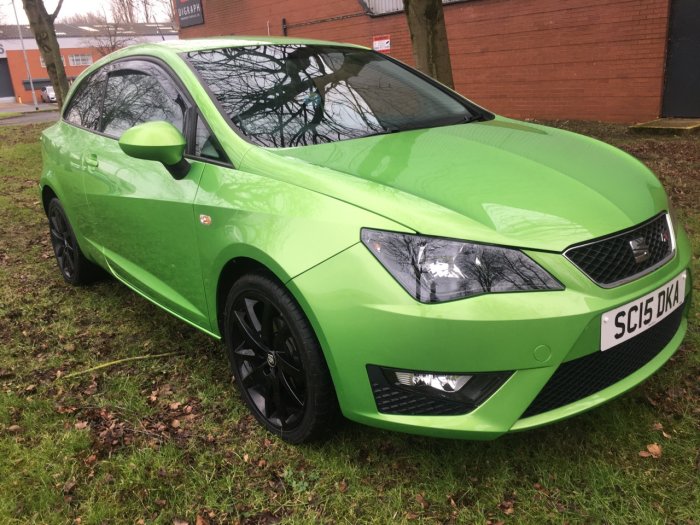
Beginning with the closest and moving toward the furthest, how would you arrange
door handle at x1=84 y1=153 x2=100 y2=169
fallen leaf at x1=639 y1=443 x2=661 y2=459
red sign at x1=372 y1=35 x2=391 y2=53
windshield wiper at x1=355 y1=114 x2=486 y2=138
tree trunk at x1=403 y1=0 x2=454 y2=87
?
fallen leaf at x1=639 y1=443 x2=661 y2=459, windshield wiper at x1=355 y1=114 x2=486 y2=138, door handle at x1=84 y1=153 x2=100 y2=169, tree trunk at x1=403 y1=0 x2=454 y2=87, red sign at x1=372 y1=35 x2=391 y2=53

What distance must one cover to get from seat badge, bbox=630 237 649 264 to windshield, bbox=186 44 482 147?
1176mm

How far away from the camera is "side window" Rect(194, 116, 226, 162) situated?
2457 mm

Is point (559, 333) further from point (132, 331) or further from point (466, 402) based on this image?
point (132, 331)

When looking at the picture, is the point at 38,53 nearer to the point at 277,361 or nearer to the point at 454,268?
the point at 277,361

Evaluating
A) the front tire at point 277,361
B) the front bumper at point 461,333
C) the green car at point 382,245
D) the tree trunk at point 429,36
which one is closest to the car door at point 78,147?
the green car at point 382,245

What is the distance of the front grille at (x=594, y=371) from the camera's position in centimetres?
184

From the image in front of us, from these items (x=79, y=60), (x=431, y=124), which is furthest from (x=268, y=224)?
(x=79, y=60)

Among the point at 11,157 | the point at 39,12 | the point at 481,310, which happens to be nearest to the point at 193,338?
the point at 481,310

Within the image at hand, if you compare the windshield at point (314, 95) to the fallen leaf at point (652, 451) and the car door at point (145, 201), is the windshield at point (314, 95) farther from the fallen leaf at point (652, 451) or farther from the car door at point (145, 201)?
the fallen leaf at point (652, 451)

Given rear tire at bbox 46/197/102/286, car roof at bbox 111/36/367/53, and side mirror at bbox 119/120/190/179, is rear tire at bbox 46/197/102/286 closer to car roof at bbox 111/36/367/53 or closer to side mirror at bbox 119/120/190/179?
car roof at bbox 111/36/367/53

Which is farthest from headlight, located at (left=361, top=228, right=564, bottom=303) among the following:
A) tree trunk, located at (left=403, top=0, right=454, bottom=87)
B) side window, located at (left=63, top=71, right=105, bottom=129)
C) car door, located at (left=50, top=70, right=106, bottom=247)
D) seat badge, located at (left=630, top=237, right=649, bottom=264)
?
tree trunk, located at (left=403, top=0, right=454, bottom=87)

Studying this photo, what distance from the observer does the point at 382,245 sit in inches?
73.1

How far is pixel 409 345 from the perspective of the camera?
1792 millimetres

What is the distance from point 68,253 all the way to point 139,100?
1.54 m
